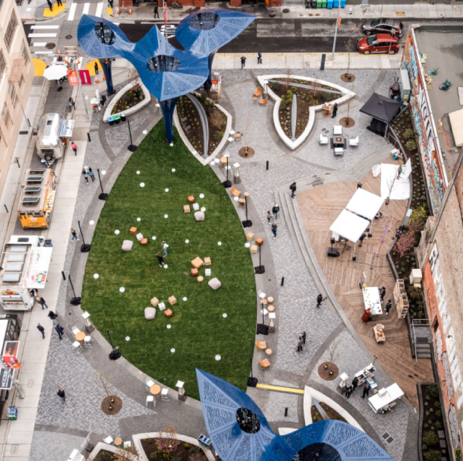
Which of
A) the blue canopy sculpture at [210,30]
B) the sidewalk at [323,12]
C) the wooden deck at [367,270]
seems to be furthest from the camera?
the sidewalk at [323,12]

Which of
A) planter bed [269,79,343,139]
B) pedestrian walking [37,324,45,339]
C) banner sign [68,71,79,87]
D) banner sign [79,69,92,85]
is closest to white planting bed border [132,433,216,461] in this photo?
pedestrian walking [37,324,45,339]

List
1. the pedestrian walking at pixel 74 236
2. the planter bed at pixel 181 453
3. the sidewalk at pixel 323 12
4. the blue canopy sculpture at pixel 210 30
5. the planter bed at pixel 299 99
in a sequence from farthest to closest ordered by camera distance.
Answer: the sidewalk at pixel 323 12
the planter bed at pixel 299 99
the blue canopy sculpture at pixel 210 30
the pedestrian walking at pixel 74 236
the planter bed at pixel 181 453

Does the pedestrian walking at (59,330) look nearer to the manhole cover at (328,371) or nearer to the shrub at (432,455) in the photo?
the manhole cover at (328,371)

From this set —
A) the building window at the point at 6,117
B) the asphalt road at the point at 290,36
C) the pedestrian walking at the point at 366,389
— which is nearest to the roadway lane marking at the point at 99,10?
the asphalt road at the point at 290,36

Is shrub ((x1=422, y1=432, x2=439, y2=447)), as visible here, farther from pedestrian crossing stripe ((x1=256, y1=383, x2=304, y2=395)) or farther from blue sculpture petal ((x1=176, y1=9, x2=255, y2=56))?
blue sculpture petal ((x1=176, y1=9, x2=255, y2=56))

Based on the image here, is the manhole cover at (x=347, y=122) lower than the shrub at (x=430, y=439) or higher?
higher

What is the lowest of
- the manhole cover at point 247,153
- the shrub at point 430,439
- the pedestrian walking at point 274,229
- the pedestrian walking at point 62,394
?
the shrub at point 430,439

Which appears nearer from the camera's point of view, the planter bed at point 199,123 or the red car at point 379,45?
the planter bed at point 199,123

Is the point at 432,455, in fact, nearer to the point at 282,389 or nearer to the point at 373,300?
the point at 282,389
